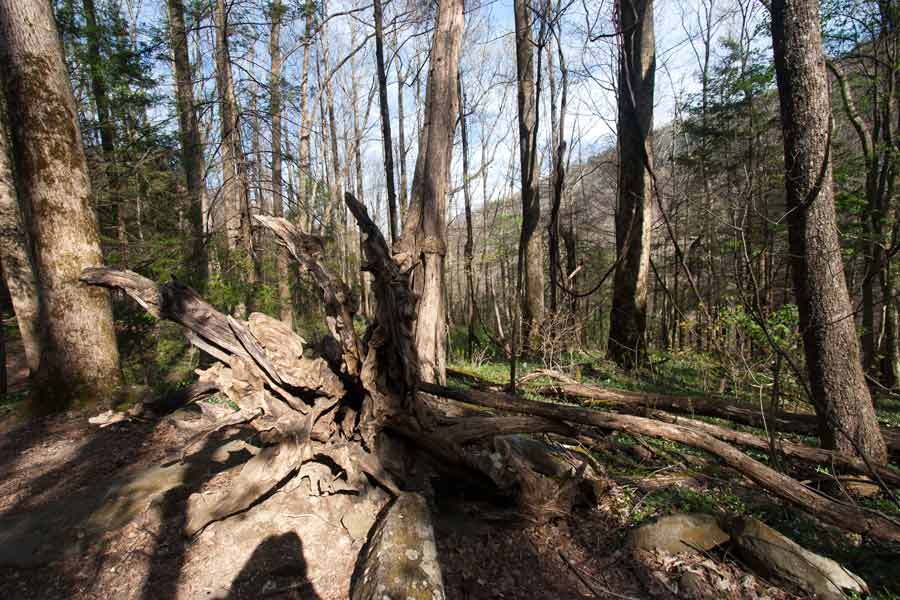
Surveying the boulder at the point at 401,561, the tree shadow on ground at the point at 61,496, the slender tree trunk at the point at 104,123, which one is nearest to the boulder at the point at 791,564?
the boulder at the point at 401,561

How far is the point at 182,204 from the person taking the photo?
28.1ft

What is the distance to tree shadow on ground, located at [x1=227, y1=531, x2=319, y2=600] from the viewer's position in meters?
2.38

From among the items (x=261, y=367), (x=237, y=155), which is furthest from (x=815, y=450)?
(x=237, y=155)

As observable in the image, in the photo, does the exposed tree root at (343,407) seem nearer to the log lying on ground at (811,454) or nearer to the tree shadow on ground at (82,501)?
the log lying on ground at (811,454)

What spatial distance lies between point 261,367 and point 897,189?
11.9 m

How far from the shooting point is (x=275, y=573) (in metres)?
2.50

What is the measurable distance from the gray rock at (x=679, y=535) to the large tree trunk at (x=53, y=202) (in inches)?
224

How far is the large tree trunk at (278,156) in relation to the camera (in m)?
8.64

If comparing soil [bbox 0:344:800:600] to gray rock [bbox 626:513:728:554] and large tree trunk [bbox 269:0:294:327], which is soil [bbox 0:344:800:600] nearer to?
gray rock [bbox 626:513:728:554]

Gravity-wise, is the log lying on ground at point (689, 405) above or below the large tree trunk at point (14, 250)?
below

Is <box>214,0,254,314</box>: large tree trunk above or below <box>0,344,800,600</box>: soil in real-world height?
above

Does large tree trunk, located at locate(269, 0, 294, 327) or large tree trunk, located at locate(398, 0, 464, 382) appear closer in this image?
large tree trunk, located at locate(398, 0, 464, 382)

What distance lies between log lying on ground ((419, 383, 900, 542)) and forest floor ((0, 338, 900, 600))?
218mm

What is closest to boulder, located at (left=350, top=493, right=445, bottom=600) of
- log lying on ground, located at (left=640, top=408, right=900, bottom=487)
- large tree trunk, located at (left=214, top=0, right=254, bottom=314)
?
log lying on ground, located at (left=640, top=408, right=900, bottom=487)
